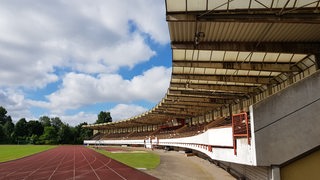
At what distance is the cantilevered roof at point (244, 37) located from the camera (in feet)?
50.6

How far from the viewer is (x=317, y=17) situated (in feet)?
50.5

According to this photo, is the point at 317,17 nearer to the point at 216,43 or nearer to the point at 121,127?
the point at 216,43

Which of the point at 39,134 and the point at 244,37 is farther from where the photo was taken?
the point at 39,134

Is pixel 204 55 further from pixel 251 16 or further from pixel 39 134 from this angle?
pixel 39 134

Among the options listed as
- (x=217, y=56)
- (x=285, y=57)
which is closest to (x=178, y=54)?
(x=217, y=56)

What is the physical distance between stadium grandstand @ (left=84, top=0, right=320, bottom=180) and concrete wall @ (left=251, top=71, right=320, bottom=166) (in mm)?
29

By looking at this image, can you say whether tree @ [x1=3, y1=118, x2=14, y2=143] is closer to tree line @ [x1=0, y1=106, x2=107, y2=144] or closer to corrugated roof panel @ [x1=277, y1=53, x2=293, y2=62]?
tree line @ [x1=0, y1=106, x2=107, y2=144]

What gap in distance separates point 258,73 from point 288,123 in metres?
17.2

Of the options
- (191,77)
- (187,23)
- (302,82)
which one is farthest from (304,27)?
(191,77)

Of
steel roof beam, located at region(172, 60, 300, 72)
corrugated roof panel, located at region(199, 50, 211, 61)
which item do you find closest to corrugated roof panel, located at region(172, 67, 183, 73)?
steel roof beam, located at region(172, 60, 300, 72)

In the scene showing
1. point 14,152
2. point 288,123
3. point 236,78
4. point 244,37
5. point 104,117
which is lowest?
point 14,152

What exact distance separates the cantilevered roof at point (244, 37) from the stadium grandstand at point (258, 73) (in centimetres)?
5

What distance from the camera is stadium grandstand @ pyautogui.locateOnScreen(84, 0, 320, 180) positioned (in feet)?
34.3

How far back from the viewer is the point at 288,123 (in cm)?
1059
